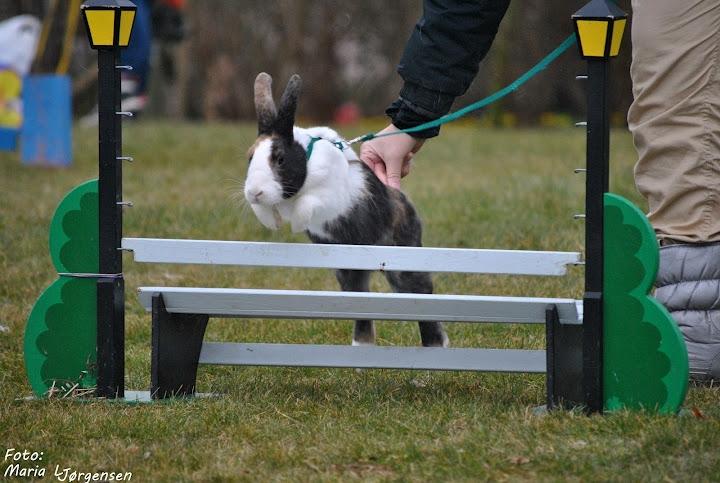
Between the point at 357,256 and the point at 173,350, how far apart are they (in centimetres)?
58

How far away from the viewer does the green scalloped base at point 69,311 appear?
295cm

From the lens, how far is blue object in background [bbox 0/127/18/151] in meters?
8.91

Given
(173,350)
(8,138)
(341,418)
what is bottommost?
(8,138)

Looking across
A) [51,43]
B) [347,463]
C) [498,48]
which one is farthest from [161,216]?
[498,48]

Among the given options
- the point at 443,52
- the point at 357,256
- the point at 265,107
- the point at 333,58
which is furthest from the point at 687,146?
the point at 333,58

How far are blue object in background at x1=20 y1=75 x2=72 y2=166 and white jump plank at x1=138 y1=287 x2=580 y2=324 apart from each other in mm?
5831

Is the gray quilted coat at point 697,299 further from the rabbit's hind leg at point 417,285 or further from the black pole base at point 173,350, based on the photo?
the black pole base at point 173,350

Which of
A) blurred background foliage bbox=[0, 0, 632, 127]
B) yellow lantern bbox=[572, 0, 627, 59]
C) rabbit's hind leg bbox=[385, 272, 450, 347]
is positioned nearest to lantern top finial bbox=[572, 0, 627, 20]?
yellow lantern bbox=[572, 0, 627, 59]

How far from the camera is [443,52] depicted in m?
3.17

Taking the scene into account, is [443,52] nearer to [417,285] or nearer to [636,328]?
[417,285]

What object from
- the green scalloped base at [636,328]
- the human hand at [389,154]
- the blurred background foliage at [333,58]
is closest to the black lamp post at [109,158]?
the human hand at [389,154]

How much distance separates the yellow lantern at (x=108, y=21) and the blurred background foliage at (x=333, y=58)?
10.4 metres

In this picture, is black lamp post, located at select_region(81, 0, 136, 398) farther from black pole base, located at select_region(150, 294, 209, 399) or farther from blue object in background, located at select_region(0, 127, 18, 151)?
blue object in background, located at select_region(0, 127, 18, 151)

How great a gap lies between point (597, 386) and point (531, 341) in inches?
38.2
